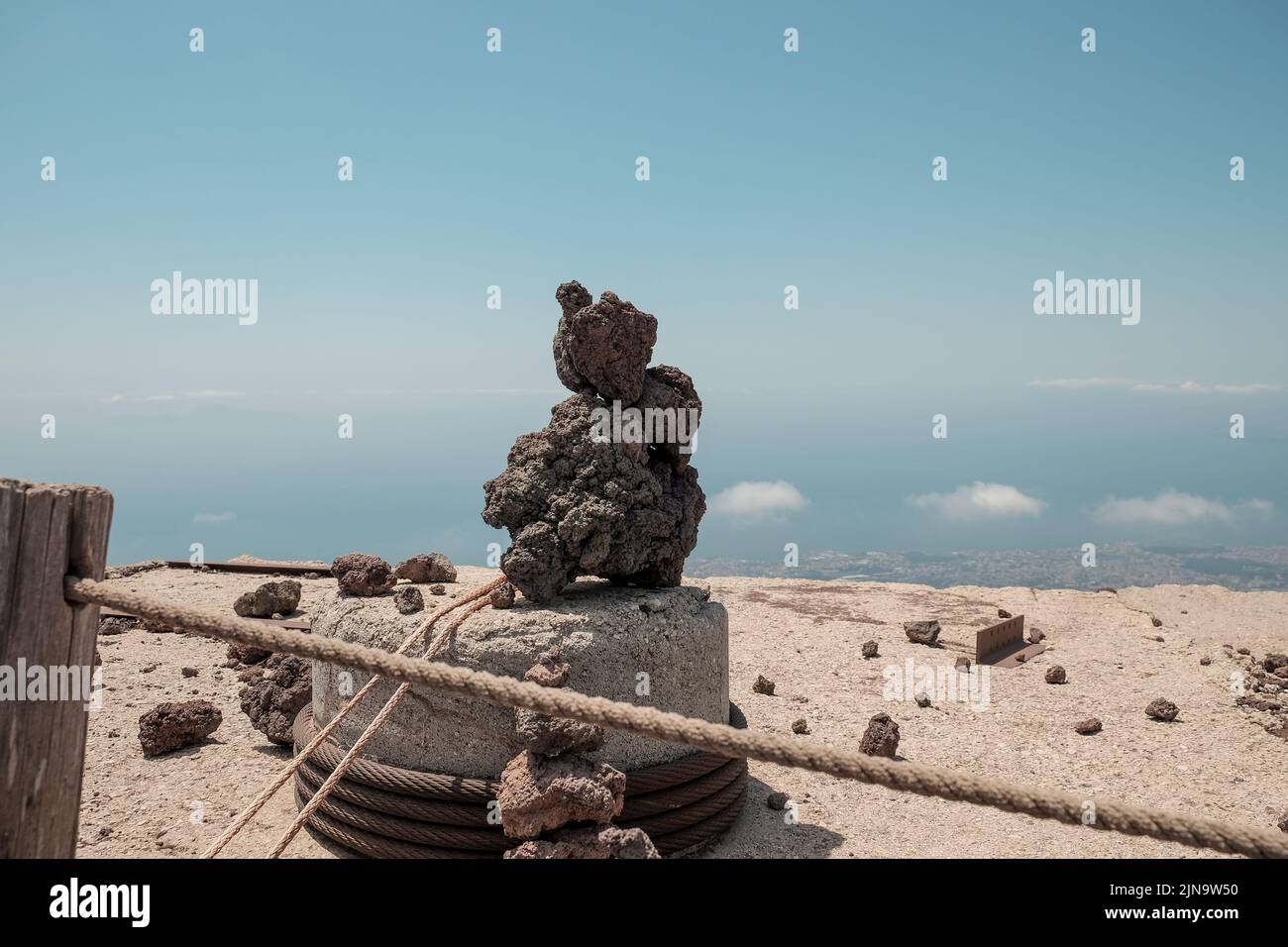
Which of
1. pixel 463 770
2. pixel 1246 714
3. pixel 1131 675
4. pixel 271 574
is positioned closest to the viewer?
pixel 463 770

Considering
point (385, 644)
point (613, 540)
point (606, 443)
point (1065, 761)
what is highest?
point (606, 443)

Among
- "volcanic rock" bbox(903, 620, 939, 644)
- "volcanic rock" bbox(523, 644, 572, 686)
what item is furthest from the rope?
"volcanic rock" bbox(903, 620, 939, 644)

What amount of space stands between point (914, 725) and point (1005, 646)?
8.06 ft

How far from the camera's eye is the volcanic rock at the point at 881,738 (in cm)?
598

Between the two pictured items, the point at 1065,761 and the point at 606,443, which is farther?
the point at 1065,761

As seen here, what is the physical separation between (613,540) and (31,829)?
2996 mm

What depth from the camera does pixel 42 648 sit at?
2.29 meters

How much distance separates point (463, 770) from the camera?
4445 millimetres

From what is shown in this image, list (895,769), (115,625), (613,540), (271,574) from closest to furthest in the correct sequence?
(895,769) → (613,540) → (115,625) → (271,574)

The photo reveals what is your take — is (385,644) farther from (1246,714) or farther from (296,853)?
(1246,714)

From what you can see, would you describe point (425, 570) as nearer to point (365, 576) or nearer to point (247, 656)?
point (365, 576)
